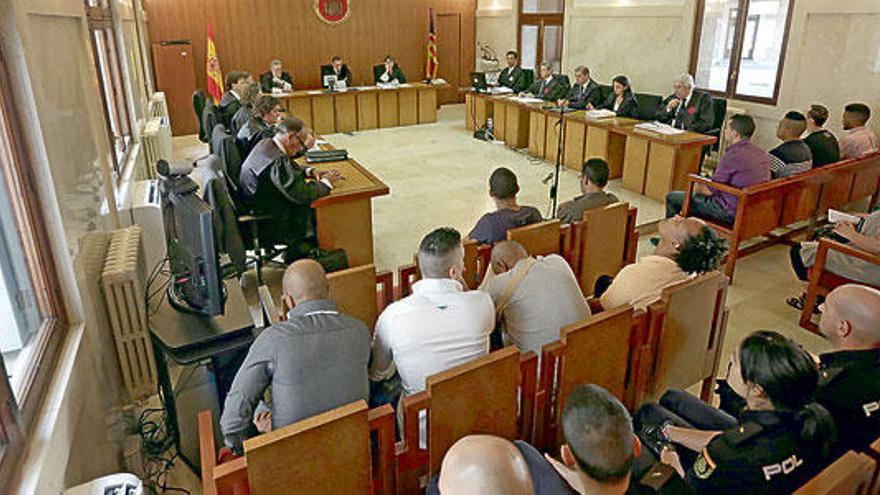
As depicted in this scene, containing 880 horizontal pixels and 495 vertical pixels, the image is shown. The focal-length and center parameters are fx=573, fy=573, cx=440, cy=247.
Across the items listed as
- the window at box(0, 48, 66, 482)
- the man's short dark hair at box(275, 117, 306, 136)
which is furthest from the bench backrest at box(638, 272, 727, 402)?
the man's short dark hair at box(275, 117, 306, 136)

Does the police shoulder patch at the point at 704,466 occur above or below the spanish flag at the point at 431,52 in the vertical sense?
below

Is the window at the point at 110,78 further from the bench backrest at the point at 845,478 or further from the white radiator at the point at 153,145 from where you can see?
the bench backrest at the point at 845,478

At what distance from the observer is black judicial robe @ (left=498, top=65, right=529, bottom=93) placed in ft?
31.1

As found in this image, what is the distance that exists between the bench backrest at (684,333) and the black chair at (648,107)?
196 inches

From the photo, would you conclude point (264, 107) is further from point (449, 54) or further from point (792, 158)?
point (449, 54)

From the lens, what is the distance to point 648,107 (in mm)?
7238

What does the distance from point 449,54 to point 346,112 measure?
3976 millimetres

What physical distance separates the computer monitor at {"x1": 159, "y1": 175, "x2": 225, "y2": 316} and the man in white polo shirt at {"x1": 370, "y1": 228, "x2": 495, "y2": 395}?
801 millimetres

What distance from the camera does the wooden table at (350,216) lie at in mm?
4184

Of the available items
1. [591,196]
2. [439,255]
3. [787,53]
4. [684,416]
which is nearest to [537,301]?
[439,255]

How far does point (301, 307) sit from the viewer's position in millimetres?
1881

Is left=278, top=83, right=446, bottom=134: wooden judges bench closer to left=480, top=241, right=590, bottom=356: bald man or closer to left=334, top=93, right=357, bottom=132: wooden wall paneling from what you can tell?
left=334, top=93, right=357, bottom=132: wooden wall paneling

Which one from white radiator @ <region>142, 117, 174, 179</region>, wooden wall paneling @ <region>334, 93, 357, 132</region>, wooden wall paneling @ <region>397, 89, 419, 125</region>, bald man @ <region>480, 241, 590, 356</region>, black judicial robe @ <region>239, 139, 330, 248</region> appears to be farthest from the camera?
wooden wall paneling @ <region>397, 89, 419, 125</region>

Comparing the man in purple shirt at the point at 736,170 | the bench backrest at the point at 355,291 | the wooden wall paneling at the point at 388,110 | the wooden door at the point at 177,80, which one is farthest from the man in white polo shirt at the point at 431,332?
the wooden door at the point at 177,80
